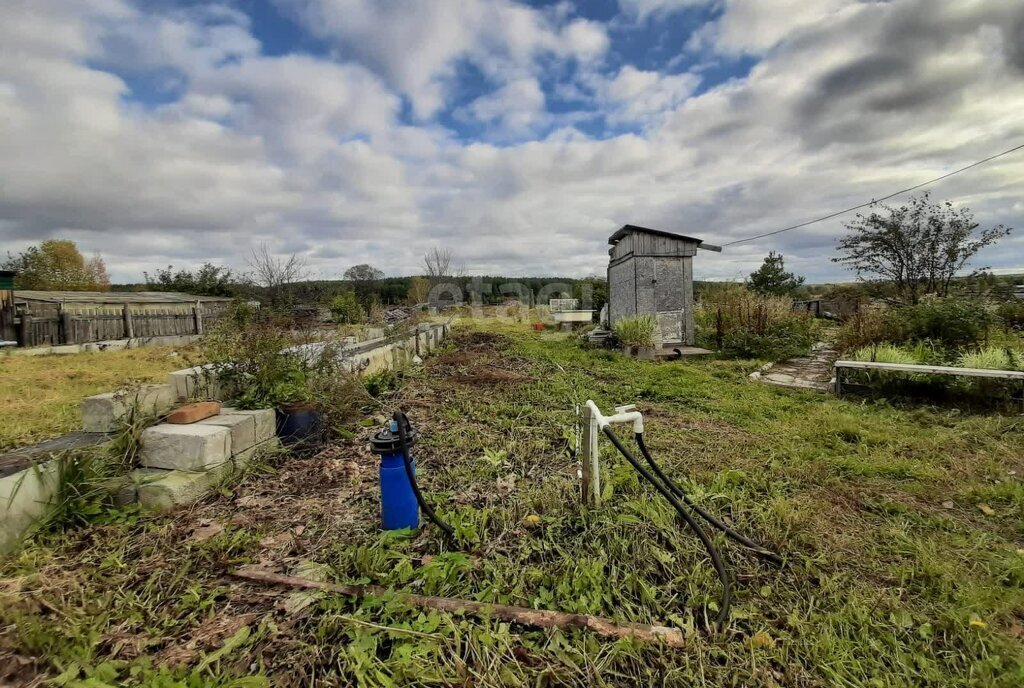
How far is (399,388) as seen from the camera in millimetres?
5828

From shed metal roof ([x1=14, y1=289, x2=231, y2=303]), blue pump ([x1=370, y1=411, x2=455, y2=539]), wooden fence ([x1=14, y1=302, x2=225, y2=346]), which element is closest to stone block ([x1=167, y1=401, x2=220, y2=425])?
blue pump ([x1=370, y1=411, x2=455, y2=539])

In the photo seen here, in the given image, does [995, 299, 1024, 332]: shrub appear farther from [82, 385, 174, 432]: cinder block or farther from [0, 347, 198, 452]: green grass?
[0, 347, 198, 452]: green grass

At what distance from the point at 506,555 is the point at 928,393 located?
246 inches

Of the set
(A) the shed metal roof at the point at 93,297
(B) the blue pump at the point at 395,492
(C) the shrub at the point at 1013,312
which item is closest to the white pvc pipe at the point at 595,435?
(B) the blue pump at the point at 395,492

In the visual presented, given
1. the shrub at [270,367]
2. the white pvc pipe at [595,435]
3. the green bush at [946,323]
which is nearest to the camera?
the white pvc pipe at [595,435]

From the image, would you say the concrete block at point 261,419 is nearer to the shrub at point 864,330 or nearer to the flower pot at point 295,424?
the flower pot at point 295,424

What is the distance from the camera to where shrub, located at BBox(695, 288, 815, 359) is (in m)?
9.32

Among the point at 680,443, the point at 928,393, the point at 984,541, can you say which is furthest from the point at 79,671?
the point at 928,393

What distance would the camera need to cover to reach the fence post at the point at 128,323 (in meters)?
15.3

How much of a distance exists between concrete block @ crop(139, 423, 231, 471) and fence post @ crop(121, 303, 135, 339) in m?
17.1

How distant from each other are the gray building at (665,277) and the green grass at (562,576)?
6951 millimetres

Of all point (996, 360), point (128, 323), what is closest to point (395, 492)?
point (996, 360)

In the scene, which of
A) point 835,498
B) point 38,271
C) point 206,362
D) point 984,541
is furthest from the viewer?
point 38,271

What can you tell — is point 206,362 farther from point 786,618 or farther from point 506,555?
point 786,618
